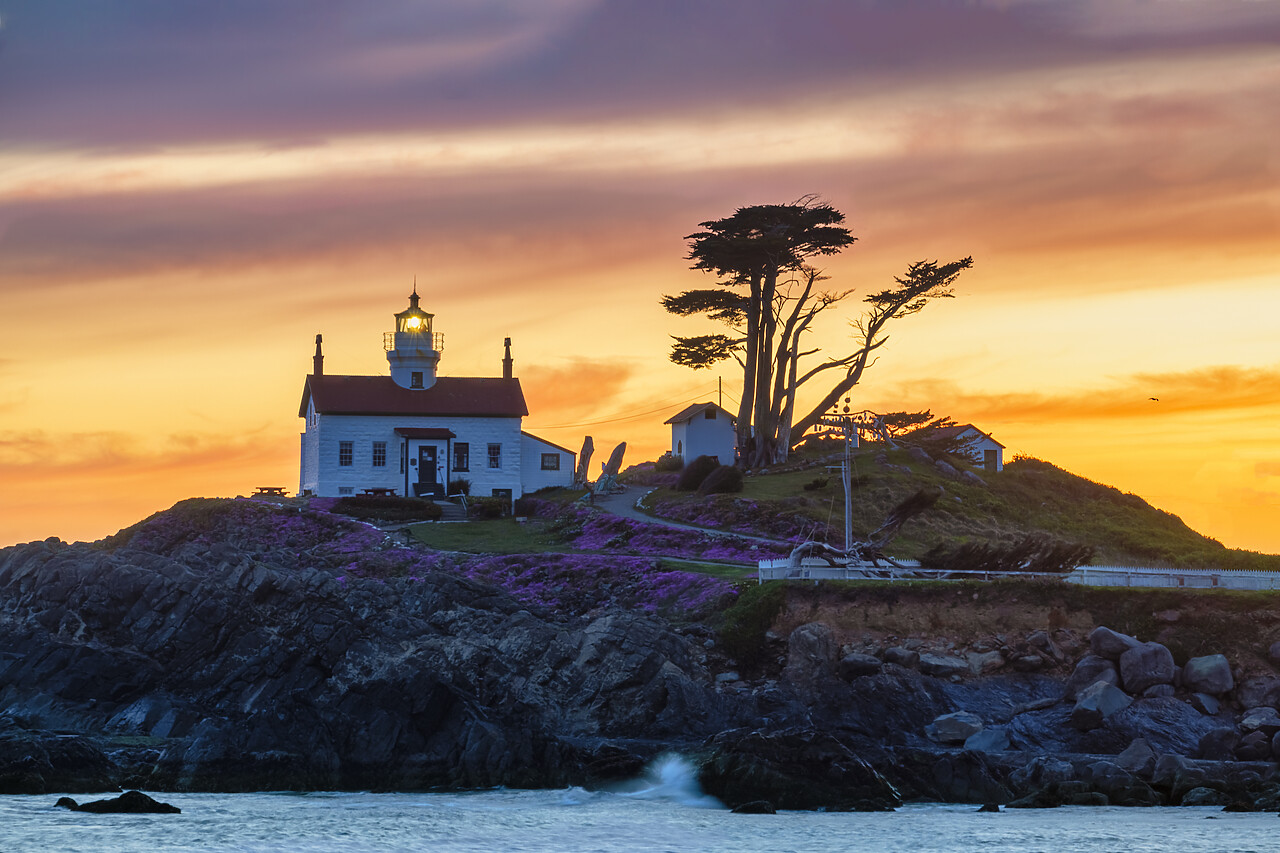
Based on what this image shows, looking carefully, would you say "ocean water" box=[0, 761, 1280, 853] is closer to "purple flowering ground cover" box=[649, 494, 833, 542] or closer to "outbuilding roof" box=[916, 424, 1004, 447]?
"purple flowering ground cover" box=[649, 494, 833, 542]

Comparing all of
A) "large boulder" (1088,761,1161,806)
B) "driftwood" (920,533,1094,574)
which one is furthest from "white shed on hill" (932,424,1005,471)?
"large boulder" (1088,761,1161,806)

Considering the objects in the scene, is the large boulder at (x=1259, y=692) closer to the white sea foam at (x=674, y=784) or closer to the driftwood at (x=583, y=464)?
the white sea foam at (x=674, y=784)

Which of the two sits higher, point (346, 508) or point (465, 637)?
point (346, 508)

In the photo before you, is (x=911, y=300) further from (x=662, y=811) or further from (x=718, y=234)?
(x=662, y=811)

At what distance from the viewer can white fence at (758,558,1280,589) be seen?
43.4 meters

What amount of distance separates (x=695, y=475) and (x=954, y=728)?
34.3 meters

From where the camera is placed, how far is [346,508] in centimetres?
6644

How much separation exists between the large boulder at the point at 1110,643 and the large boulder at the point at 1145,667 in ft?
1.11

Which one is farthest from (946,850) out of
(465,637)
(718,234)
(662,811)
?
(718,234)

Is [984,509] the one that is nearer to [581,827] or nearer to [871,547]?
[871,547]

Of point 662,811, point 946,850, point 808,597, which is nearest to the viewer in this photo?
point 946,850

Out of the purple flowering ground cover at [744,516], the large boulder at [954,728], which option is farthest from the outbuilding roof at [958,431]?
the large boulder at [954,728]

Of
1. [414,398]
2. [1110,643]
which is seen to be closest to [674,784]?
[1110,643]

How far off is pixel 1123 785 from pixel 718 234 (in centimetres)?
4693
